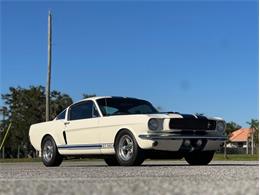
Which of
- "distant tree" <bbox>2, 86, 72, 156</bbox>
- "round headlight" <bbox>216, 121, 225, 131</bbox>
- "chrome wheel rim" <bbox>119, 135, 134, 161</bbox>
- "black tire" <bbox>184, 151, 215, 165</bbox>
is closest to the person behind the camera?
"chrome wheel rim" <bbox>119, 135, 134, 161</bbox>

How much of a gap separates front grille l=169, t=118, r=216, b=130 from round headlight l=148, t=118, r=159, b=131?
10.2 inches

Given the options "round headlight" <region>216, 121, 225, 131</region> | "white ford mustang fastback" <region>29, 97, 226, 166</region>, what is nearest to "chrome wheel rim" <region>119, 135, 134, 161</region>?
"white ford mustang fastback" <region>29, 97, 226, 166</region>

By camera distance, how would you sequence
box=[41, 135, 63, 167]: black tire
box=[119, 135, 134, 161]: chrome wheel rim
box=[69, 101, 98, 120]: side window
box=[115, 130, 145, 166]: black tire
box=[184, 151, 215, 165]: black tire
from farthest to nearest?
box=[41, 135, 63, 167]: black tire → box=[69, 101, 98, 120]: side window → box=[184, 151, 215, 165]: black tire → box=[119, 135, 134, 161]: chrome wheel rim → box=[115, 130, 145, 166]: black tire

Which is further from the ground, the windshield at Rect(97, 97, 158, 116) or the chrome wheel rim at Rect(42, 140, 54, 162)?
the windshield at Rect(97, 97, 158, 116)

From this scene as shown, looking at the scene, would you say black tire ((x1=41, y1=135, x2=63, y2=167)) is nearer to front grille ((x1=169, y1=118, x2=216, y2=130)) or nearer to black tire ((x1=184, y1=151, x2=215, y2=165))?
black tire ((x1=184, y1=151, x2=215, y2=165))

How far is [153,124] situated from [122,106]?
4.71ft

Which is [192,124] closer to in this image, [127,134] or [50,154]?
[127,134]

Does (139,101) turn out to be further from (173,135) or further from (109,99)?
(173,135)

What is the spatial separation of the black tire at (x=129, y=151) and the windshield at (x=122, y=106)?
856 millimetres

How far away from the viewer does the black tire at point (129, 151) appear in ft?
33.6

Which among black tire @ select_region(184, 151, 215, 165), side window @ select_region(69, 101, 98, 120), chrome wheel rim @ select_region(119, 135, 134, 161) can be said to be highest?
side window @ select_region(69, 101, 98, 120)

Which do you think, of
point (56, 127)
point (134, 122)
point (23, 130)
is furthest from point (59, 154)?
point (23, 130)

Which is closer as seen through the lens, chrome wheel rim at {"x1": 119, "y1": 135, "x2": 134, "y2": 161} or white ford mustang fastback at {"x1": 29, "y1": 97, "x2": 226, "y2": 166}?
white ford mustang fastback at {"x1": 29, "y1": 97, "x2": 226, "y2": 166}

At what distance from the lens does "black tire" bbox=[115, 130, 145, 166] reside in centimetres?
1023
